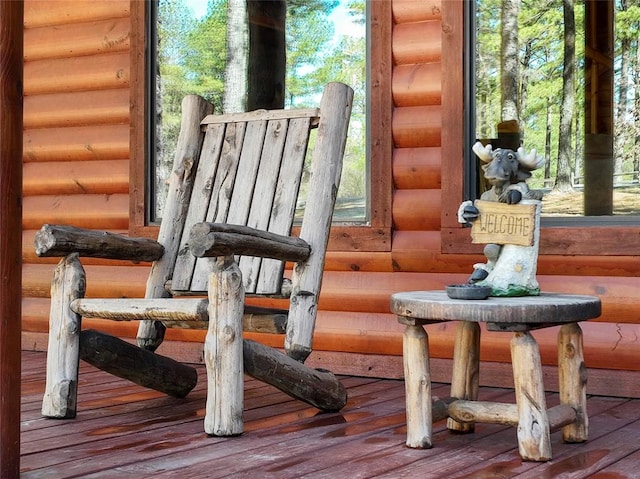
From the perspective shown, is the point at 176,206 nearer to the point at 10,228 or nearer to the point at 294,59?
the point at 294,59

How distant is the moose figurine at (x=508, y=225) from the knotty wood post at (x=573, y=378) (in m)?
0.18

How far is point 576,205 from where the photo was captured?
4.22 m

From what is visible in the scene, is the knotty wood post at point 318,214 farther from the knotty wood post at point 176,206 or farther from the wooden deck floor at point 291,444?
the knotty wood post at point 176,206

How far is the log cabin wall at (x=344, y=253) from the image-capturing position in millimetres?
4000

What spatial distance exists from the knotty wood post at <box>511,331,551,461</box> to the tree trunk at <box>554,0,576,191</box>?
5.70ft

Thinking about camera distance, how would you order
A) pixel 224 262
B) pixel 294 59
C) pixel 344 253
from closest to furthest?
1. pixel 224 262
2. pixel 344 253
3. pixel 294 59

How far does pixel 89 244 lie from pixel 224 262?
2.17ft

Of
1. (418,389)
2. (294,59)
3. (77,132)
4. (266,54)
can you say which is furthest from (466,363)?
(77,132)

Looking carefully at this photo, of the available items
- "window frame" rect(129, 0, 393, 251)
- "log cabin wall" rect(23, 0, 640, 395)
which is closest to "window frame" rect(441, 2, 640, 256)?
"log cabin wall" rect(23, 0, 640, 395)

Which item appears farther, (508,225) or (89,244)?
(89,244)

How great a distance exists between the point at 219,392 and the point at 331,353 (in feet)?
4.90

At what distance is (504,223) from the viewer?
3.05m

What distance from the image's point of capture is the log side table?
2771mm

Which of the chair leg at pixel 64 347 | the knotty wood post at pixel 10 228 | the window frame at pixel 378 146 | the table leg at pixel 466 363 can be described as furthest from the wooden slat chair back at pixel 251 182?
the knotty wood post at pixel 10 228
